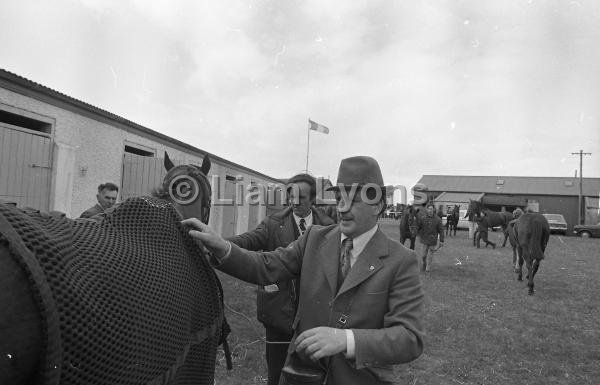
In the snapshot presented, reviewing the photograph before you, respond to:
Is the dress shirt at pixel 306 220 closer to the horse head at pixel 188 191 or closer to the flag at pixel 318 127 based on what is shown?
the horse head at pixel 188 191

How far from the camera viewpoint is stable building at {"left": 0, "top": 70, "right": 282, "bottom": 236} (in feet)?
21.4

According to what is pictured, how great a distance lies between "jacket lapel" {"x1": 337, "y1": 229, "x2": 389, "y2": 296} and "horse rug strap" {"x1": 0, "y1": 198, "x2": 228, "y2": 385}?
66 cm

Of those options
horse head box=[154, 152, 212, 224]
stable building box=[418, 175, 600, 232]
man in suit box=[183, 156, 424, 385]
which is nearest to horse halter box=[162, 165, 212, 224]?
horse head box=[154, 152, 212, 224]

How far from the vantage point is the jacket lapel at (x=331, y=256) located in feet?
6.68

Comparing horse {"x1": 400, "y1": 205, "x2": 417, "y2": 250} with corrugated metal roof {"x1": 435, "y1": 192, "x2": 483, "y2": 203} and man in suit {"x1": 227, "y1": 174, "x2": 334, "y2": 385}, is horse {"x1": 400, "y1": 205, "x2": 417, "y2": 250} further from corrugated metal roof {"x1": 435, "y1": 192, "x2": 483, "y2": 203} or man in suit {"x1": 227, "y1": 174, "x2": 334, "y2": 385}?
corrugated metal roof {"x1": 435, "y1": 192, "x2": 483, "y2": 203}

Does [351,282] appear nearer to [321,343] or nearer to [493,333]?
[321,343]

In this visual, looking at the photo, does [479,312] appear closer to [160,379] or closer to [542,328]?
[542,328]

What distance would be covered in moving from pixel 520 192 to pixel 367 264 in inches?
2437

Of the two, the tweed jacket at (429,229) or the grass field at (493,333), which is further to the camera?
the tweed jacket at (429,229)

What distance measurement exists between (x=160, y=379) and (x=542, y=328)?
725 centimetres

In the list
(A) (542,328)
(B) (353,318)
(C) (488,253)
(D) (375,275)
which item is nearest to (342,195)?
(D) (375,275)

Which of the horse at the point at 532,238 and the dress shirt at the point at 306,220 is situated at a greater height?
the dress shirt at the point at 306,220

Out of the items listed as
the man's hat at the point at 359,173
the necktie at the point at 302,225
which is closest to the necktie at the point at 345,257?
the man's hat at the point at 359,173

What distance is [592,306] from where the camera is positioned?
8.30 m
